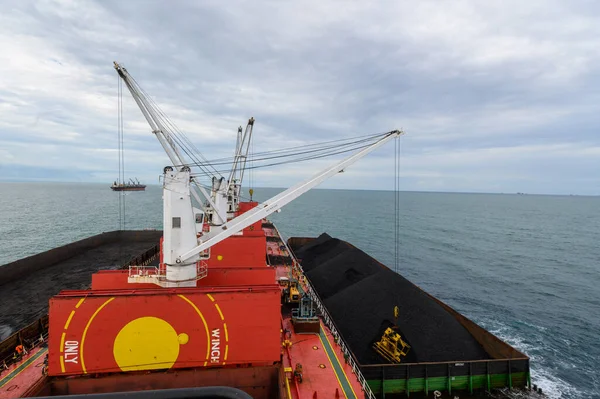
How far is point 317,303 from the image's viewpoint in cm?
2717

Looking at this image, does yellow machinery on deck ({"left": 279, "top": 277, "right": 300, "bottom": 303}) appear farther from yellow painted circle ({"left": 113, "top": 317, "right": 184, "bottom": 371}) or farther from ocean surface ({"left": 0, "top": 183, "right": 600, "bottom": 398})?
ocean surface ({"left": 0, "top": 183, "right": 600, "bottom": 398})

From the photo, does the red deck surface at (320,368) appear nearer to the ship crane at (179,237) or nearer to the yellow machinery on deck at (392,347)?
the yellow machinery on deck at (392,347)

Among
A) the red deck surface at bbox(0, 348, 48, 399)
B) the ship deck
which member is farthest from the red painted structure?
the ship deck

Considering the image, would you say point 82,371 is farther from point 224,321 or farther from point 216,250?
point 216,250

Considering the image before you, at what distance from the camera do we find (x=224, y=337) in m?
14.5

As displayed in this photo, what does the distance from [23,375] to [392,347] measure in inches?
858

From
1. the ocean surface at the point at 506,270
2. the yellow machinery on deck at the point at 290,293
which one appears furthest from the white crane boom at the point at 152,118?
the ocean surface at the point at 506,270

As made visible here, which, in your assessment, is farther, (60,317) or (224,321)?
(224,321)

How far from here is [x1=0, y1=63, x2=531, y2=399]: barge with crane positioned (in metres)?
13.7

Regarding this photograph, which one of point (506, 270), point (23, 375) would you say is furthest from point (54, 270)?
point (506, 270)

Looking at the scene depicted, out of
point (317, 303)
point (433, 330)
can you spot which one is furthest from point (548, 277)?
point (317, 303)

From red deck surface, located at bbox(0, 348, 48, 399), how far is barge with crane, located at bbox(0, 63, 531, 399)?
0.07m

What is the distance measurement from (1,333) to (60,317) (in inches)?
723

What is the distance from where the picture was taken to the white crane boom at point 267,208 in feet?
57.4
